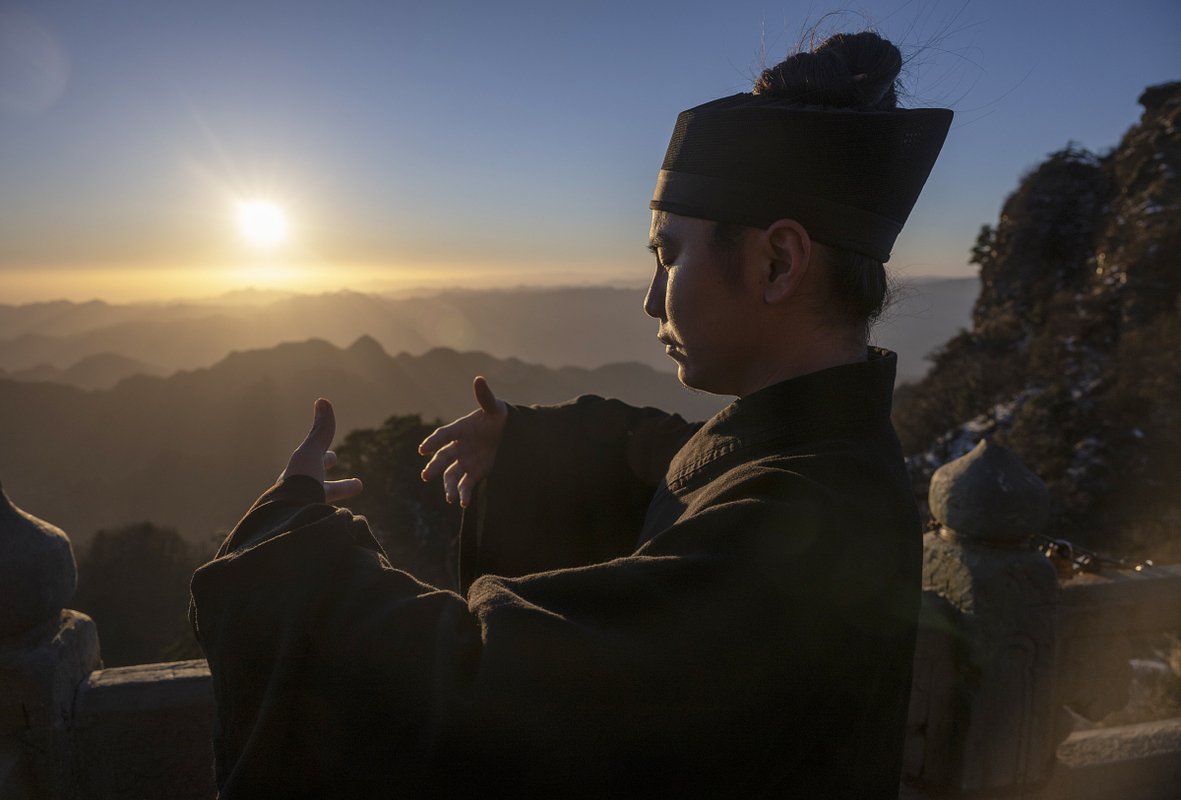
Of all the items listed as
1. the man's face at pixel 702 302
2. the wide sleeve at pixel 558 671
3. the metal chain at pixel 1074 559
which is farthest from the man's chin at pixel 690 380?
the metal chain at pixel 1074 559

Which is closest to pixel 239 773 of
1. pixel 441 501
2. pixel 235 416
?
pixel 441 501

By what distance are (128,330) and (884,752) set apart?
152 meters

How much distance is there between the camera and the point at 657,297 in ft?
4.99

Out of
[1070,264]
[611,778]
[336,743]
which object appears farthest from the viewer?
[1070,264]

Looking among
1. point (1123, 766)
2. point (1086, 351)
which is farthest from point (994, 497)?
point (1086, 351)

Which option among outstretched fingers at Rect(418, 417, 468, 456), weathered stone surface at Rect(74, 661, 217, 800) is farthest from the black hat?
weathered stone surface at Rect(74, 661, 217, 800)

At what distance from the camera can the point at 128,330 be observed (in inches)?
5037

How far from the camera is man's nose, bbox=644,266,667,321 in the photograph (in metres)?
1.51

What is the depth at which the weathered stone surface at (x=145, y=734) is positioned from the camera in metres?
2.39

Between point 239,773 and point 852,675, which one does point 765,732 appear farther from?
point 239,773

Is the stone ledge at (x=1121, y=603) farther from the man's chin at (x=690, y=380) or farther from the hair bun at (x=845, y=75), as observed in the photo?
the hair bun at (x=845, y=75)

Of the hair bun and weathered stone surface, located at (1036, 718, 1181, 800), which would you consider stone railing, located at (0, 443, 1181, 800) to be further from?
the hair bun

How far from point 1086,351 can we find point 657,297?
33.4m

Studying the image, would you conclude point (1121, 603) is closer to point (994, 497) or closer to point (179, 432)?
point (994, 497)
